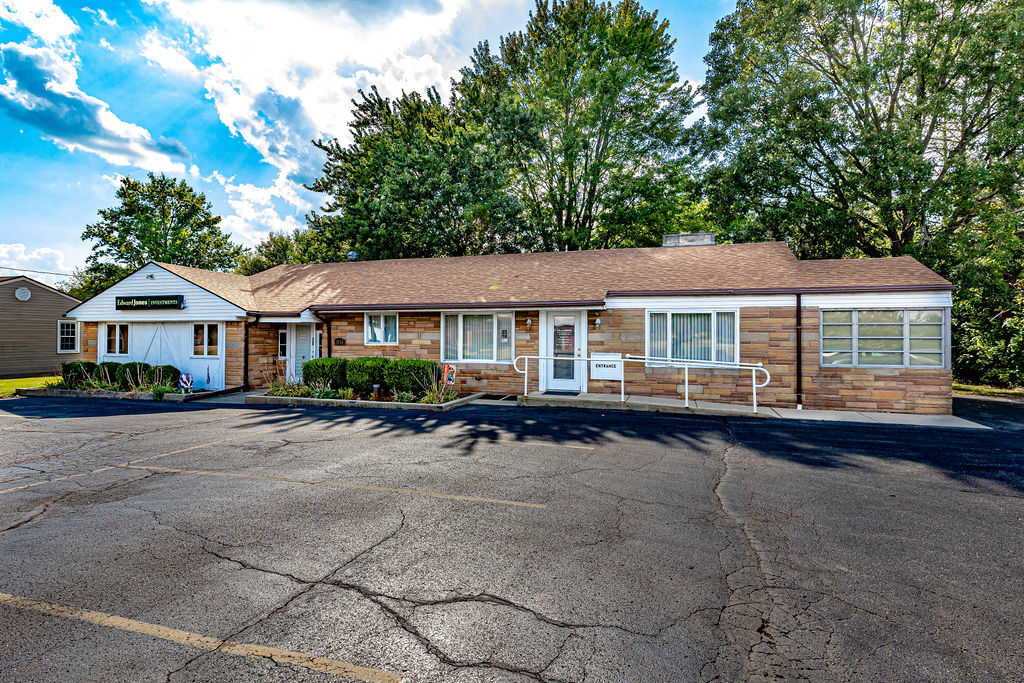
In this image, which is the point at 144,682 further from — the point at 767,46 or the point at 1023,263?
the point at 767,46

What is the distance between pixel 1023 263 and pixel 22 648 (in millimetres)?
26958

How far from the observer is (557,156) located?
2672 cm

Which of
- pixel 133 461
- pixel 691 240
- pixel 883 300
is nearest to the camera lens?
pixel 133 461

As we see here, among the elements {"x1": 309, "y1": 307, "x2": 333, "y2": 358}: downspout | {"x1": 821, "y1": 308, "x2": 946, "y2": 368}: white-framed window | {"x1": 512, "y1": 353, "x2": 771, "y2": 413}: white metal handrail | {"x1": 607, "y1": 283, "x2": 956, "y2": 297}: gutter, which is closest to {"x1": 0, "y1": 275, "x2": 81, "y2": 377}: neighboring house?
{"x1": 309, "y1": 307, "x2": 333, "y2": 358}: downspout

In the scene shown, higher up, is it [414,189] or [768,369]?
[414,189]

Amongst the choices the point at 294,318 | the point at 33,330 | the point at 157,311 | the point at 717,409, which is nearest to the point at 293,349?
the point at 294,318

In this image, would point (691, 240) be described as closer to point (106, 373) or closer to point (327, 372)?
point (327, 372)

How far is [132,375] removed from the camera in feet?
54.9

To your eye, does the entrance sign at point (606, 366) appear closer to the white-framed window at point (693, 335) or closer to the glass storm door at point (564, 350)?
the glass storm door at point (564, 350)

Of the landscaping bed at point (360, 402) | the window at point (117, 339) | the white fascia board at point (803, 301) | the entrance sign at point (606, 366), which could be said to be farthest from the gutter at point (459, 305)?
the window at point (117, 339)

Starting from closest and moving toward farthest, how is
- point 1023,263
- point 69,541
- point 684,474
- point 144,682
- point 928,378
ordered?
point 144,682 < point 69,541 < point 684,474 < point 928,378 < point 1023,263

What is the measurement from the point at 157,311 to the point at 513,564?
19.5 meters

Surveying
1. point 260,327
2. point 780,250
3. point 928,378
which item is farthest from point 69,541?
point 780,250

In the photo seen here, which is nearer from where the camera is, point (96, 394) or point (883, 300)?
point (883, 300)
